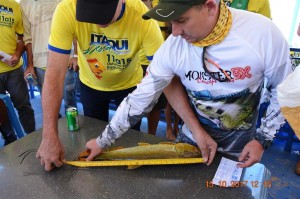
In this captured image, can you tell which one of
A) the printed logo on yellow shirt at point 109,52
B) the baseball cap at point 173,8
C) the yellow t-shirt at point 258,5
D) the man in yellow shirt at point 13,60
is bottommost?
the man in yellow shirt at point 13,60

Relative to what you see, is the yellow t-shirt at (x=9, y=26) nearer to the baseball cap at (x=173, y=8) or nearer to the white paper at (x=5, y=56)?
the white paper at (x=5, y=56)

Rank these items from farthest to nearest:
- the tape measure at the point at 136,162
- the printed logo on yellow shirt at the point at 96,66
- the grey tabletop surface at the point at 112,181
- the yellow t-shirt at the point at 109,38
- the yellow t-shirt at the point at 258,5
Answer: the yellow t-shirt at the point at 258,5
the printed logo on yellow shirt at the point at 96,66
the yellow t-shirt at the point at 109,38
the tape measure at the point at 136,162
the grey tabletop surface at the point at 112,181

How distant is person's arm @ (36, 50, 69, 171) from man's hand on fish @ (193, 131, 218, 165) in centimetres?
69

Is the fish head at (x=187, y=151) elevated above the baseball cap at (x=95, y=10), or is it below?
below

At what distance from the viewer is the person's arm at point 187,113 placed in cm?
130

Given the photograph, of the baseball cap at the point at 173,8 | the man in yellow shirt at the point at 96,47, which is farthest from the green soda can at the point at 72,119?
the baseball cap at the point at 173,8

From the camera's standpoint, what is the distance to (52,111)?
53.3 inches

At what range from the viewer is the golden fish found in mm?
1270

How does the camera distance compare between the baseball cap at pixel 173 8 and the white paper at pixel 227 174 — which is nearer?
the baseball cap at pixel 173 8

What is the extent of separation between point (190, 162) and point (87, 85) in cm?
111

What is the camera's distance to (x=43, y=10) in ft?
8.87

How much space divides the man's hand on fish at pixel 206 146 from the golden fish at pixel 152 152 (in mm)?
44

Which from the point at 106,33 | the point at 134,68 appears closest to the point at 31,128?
the point at 134,68

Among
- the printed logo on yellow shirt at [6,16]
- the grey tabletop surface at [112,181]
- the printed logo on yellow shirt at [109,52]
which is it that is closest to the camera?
the grey tabletop surface at [112,181]
